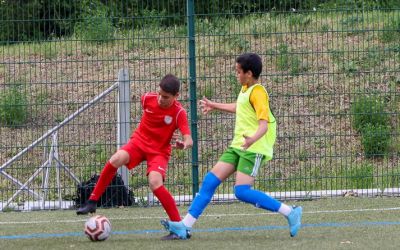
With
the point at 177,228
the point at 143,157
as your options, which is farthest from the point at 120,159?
the point at 177,228

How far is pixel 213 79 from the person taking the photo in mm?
12883

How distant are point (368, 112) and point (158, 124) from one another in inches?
181

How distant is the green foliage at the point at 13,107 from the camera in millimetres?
12109

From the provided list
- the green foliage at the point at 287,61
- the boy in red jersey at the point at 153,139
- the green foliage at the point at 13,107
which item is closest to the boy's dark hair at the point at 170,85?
the boy in red jersey at the point at 153,139

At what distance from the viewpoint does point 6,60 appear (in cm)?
1216

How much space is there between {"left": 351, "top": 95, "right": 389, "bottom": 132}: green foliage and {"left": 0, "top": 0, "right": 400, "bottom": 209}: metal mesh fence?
0.02 meters

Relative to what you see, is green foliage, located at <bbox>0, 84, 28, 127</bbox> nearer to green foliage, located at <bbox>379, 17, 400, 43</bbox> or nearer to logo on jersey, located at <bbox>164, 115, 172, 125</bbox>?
logo on jersey, located at <bbox>164, 115, 172, 125</bbox>

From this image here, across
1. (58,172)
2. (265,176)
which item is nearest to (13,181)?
(58,172)

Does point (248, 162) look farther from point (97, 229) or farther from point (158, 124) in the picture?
point (97, 229)

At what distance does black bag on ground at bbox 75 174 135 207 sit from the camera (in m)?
11.6

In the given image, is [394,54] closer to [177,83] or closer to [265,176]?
[265,176]

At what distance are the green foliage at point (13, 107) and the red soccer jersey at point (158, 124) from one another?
3484 mm

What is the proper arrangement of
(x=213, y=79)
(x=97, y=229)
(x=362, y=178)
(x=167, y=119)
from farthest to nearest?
(x=213, y=79), (x=362, y=178), (x=167, y=119), (x=97, y=229)

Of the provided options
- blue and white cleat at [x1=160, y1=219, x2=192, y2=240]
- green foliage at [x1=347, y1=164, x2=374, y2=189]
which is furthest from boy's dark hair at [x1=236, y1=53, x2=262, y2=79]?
green foliage at [x1=347, y1=164, x2=374, y2=189]
